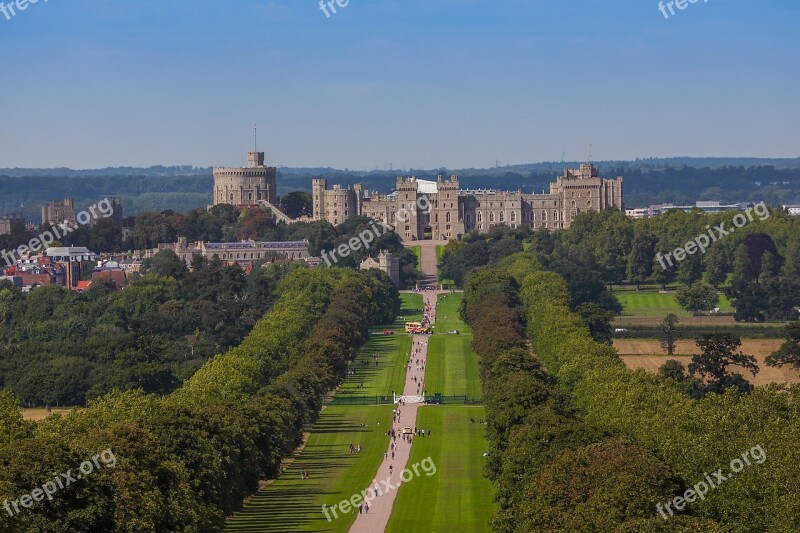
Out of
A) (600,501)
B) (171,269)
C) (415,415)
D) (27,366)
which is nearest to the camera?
(600,501)

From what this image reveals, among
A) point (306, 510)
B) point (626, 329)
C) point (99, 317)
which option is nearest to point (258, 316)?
point (99, 317)

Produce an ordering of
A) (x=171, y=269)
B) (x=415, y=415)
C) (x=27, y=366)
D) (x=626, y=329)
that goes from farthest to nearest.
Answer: (x=171, y=269) → (x=626, y=329) → (x=27, y=366) → (x=415, y=415)

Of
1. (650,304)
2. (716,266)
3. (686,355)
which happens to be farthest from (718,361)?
(716,266)

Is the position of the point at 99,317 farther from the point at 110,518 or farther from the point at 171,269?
the point at 110,518

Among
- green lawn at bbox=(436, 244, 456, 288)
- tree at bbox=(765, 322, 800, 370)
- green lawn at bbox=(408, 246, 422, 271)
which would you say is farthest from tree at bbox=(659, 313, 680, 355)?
green lawn at bbox=(408, 246, 422, 271)

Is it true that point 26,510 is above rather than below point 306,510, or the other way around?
above

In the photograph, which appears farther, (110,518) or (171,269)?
(171,269)
